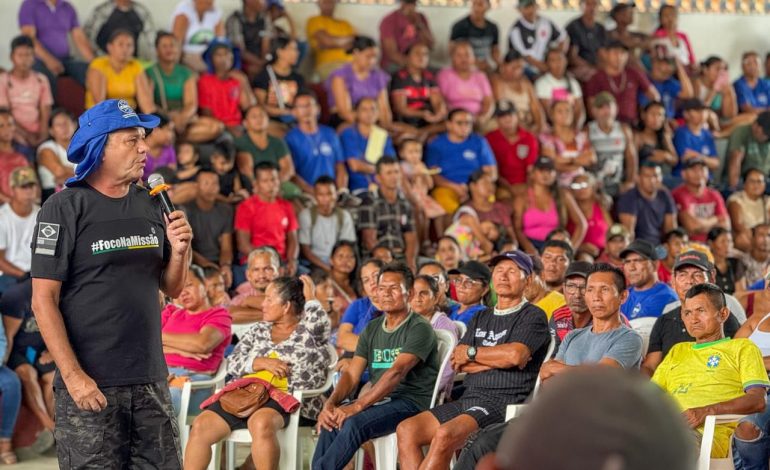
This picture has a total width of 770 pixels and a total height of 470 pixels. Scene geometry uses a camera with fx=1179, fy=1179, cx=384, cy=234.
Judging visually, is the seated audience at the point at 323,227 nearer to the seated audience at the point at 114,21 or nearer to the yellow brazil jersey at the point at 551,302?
the seated audience at the point at 114,21

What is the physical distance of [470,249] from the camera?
9234 mm

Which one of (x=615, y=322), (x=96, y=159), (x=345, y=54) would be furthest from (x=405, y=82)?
(x=96, y=159)

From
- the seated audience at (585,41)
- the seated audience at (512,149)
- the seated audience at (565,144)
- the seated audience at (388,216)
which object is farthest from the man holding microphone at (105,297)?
the seated audience at (585,41)

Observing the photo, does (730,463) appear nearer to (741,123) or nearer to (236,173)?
(236,173)

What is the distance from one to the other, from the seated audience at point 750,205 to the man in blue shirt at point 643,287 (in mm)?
4220

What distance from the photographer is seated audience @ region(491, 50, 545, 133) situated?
1112cm

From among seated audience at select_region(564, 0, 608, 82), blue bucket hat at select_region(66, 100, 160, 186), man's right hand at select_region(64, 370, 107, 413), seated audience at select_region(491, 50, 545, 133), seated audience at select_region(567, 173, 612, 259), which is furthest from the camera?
seated audience at select_region(564, 0, 608, 82)

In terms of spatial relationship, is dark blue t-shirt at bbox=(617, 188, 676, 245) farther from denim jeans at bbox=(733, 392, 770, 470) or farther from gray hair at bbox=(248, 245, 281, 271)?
denim jeans at bbox=(733, 392, 770, 470)

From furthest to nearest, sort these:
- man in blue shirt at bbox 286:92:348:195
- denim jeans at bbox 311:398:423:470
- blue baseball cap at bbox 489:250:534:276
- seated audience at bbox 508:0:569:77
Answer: seated audience at bbox 508:0:569:77 → man in blue shirt at bbox 286:92:348:195 → blue baseball cap at bbox 489:250:534:276 → denim jeans at bbox 311:398:423:470

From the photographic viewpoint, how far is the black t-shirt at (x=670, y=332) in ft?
18.5

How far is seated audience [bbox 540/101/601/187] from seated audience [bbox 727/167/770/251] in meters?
1.40

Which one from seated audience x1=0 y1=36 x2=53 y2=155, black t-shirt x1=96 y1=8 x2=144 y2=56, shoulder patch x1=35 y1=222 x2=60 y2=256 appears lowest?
shoulder patch x1=35 y1=222 x2=60 y2=256

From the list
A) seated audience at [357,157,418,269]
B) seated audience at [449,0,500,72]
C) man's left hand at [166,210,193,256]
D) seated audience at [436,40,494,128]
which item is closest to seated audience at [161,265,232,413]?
man's left hand at [166,210,193,256]

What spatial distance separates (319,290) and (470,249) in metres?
1.71
